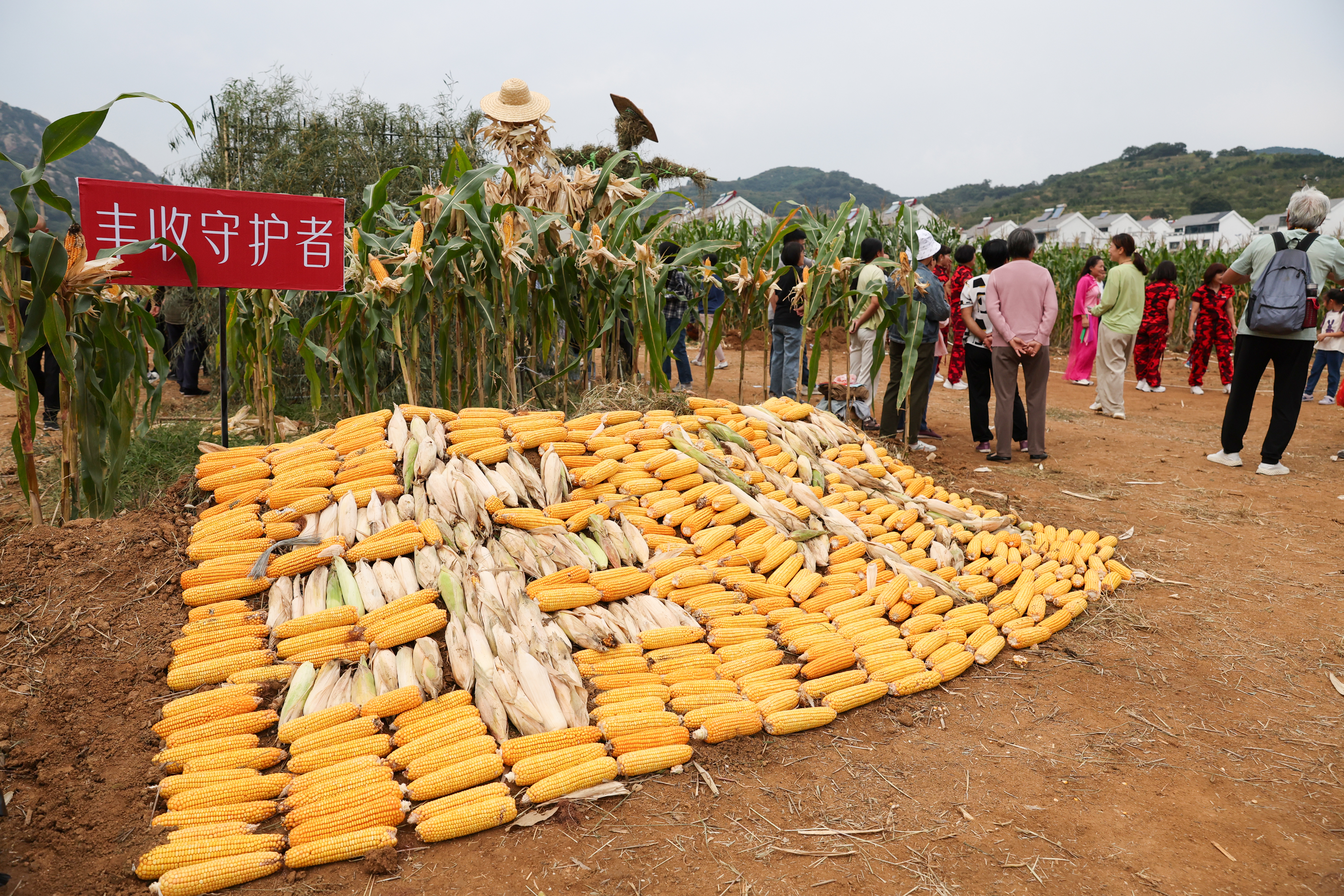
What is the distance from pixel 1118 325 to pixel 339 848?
995cm

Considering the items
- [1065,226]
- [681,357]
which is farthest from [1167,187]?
[681,357]

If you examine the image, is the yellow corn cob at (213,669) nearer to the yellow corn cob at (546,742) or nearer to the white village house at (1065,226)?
the yellow corn cob at (546,742)

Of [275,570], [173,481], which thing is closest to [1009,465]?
[275,570]

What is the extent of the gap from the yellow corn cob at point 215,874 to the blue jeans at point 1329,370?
1134cm

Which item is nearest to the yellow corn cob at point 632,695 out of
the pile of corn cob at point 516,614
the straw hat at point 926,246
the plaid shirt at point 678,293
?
the pile of corn cob at point 516,614

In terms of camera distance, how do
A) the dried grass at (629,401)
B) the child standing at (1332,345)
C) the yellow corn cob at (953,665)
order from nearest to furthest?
the yellow corn cob at (953,665) → the dried grass at (629,401) → the child standing at (1332,345)

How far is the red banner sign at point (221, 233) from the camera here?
3682mm

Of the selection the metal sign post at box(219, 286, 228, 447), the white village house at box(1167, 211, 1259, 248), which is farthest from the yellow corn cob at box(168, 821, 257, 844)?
the white village house at box(1167, 211, 1259, 248)

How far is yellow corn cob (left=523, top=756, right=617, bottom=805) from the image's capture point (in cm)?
234

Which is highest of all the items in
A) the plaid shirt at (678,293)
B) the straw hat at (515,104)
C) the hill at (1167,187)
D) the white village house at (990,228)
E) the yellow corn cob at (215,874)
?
the hill at (1167,187)

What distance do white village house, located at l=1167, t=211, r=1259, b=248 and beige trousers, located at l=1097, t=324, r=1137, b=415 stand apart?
4714 cm

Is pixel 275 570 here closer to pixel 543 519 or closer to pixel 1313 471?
pixel 543 519

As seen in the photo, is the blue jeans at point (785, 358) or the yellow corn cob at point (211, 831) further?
the blue jeans at point (785, 358)

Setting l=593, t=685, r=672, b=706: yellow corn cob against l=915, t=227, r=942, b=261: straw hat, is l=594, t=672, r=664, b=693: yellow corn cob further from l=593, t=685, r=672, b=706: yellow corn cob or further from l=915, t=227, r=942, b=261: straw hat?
l=915, t=227, r=942, b=261: straw hat
